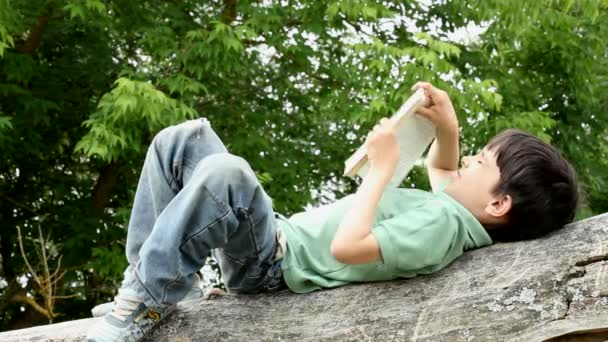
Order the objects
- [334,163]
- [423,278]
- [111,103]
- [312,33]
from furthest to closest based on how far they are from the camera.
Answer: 1. [334,163]
2. [312,33]
3. [111,103]
4. [423,278]

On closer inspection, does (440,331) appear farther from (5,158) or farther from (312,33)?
(5,158)

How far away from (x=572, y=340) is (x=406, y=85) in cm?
301

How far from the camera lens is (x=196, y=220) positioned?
6.44 ft

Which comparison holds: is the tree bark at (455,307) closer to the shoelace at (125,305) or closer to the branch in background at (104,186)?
the shoelace at (125,305)

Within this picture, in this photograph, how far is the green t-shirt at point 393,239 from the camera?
204 cm

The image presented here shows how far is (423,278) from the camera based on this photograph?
84.7 inches

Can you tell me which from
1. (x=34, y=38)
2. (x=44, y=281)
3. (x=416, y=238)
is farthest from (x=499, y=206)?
(x=34, y=38)

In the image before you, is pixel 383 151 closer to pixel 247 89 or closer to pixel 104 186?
pixel 247 89

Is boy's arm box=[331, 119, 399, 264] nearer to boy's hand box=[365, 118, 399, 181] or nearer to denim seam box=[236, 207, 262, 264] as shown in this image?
boy's hand box=[365, 118, 399, 181]

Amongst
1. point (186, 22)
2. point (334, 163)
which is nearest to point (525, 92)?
point (334, 163)

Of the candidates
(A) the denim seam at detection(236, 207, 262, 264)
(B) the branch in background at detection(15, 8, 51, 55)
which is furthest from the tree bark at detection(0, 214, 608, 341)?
(B) the branch in background at detection(15, 8, 51, 55)

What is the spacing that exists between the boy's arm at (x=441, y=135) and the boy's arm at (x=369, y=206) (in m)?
0.18

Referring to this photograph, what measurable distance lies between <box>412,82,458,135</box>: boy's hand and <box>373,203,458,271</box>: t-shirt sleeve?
0.30m

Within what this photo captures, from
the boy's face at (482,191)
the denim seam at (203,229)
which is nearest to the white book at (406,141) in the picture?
the boy's face at (482,191)
